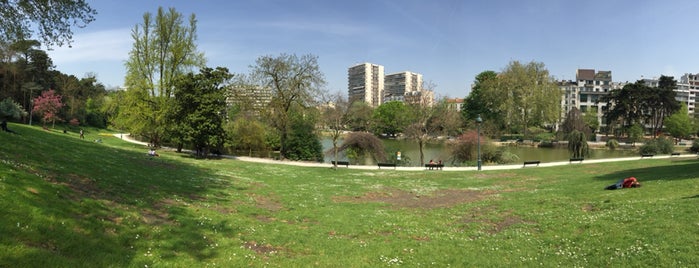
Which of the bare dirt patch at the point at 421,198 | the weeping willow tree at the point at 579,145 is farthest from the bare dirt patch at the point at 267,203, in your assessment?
the weeping willow tree at the point at 579,145

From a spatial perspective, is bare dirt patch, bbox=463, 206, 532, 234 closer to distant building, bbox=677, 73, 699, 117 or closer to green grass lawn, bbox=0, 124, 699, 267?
green grass lawn, bbox=0, 124, 699, 267

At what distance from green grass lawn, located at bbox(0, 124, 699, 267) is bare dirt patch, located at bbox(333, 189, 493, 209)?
Answer: 151 mm

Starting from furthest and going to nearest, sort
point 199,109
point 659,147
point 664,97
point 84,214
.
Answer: point 664,97, point 659,147, point 199,109, point 84,214

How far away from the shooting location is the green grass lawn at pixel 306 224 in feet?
25.6

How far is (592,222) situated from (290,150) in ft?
120

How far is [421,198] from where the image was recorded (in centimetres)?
2012

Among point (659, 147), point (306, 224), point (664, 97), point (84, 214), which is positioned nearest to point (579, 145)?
point (659, 147)

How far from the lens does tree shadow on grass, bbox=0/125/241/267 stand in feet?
22.6

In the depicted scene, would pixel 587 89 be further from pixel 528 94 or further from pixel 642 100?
pixel 528 94

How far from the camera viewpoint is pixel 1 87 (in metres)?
63.5

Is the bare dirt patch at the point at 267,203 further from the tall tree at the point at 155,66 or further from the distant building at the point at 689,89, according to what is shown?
the distant building at the point at 689,89

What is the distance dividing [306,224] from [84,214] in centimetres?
702

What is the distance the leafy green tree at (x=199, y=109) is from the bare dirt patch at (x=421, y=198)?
2137 centimetres

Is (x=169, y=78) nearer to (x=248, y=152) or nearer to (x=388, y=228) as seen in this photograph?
(x=248, y=152)
